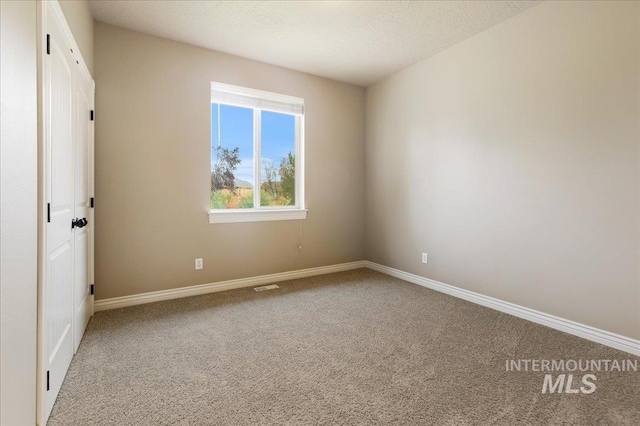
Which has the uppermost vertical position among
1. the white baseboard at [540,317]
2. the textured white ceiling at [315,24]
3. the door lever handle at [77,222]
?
the textured white ceiling at [315,24]

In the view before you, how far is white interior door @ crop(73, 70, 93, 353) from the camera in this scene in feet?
7.22

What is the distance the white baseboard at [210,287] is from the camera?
9.87ft

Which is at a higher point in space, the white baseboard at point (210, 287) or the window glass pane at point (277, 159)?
the window glass pane at point (277, 159)

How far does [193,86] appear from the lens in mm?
3352

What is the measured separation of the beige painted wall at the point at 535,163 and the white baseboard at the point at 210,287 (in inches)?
42.1

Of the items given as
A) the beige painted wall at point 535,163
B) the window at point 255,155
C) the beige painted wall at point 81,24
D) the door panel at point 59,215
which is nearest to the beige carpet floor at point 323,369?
the door panel at point 59,215

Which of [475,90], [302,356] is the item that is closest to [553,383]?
[302,356]

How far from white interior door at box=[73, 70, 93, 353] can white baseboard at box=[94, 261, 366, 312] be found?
0.23 m

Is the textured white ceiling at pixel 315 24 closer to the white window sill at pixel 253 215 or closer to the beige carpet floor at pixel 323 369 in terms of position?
the white window sill at pixel 253 215

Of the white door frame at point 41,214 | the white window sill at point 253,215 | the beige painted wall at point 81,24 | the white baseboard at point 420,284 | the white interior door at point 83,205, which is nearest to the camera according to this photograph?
the white door frame at point 41,214

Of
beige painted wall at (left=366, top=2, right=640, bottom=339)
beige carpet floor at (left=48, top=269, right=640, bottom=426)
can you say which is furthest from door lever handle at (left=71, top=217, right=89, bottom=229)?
beige painted wall at (left=366, top=2, right=640, bottom=339)

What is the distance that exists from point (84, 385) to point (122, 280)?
1.40 m

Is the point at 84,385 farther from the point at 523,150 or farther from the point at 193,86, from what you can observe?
the point at 523,150

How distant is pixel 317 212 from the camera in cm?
427
